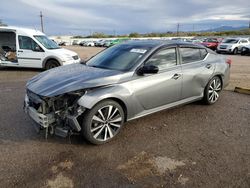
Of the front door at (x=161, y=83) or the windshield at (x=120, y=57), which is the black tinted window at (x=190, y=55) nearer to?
the front door at (x=161, y=83)

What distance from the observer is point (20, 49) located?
34.7ft

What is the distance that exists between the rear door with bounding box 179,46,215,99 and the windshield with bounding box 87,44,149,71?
0.98 m

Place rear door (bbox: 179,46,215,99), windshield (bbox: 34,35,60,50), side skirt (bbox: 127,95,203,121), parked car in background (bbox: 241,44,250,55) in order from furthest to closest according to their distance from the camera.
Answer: parked car in background (bbox: 241,44,250,55) → windshield (bbox: 34,35,60,50) → rear door (bbox: 179,46,215,99) → side skirt (bbox: 127,95,203,121)

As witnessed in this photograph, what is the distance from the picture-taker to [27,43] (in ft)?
34.6

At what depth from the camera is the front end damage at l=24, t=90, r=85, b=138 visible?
135 inches

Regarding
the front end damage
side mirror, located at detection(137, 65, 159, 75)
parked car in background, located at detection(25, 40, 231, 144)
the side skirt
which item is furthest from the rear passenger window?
the front end damage

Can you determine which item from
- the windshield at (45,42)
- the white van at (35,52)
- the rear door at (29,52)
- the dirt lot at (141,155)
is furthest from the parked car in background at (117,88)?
the windshield at (45,42)

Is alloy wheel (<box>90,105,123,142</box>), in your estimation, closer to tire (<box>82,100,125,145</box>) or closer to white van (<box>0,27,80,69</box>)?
tire (<box>82,100,125,145</box>)

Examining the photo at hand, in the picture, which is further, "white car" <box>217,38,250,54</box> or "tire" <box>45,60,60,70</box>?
"white car" <box>217,38,250,54</box>

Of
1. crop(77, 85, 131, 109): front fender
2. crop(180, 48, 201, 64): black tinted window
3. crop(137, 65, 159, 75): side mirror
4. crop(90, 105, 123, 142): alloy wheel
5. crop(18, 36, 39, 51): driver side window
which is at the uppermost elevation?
crop(18, 36, 39, 51): driver side window

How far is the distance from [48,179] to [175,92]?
2.83 meters

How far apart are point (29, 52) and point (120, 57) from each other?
24.3 ft

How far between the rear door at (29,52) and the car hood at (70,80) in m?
6.73

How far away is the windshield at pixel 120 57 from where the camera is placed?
425cm
